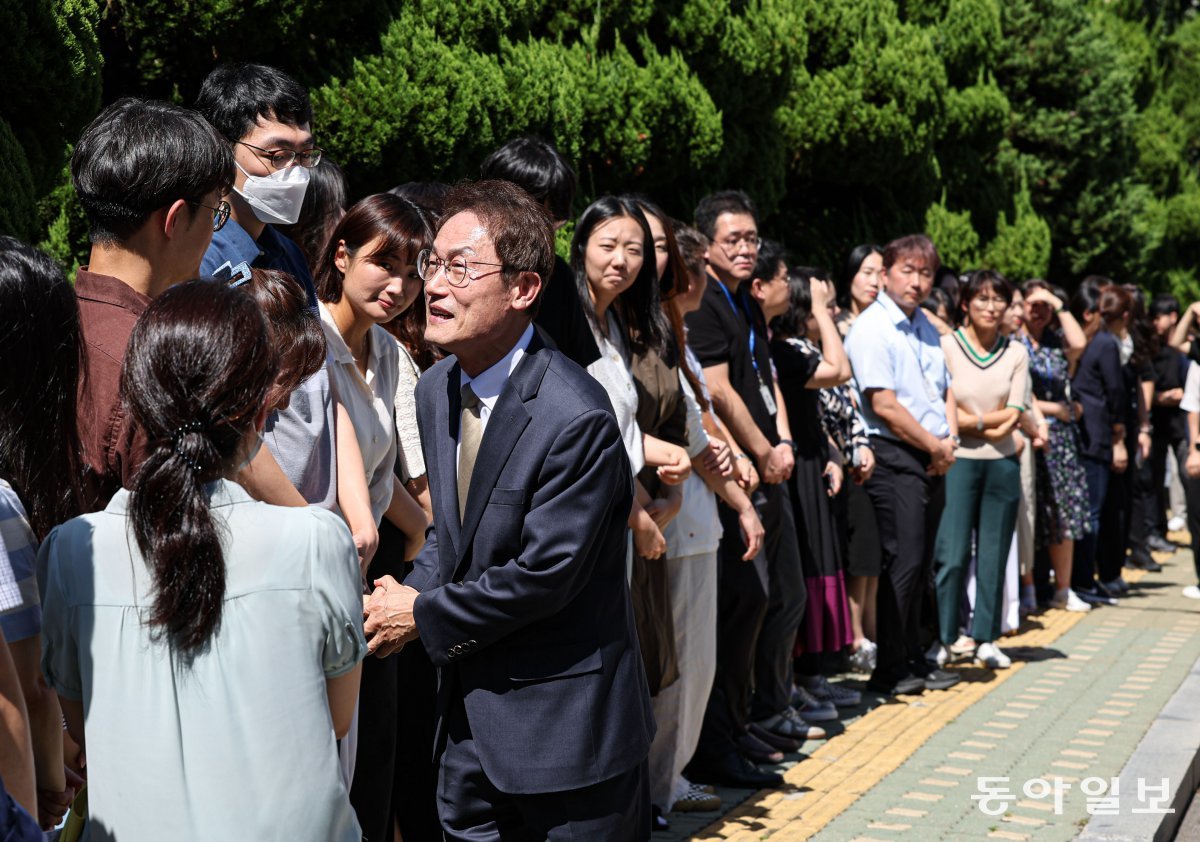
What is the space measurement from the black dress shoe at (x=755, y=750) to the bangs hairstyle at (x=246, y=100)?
3.59m

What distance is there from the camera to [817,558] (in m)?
7.77

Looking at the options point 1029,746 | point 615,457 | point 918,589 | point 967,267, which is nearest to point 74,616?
point 615,457

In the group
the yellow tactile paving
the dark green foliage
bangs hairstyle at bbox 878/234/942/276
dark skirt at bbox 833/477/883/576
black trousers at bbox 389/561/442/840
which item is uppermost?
the dark green foliage

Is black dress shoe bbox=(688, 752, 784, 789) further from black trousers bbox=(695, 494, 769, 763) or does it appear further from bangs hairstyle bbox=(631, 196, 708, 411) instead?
bangs hairstyle bbox=(631, 196, 708, 411)

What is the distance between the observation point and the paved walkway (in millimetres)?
5633

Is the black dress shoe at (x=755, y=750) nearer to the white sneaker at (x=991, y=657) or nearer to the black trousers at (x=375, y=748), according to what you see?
the black trousers at (x=375, y=748)

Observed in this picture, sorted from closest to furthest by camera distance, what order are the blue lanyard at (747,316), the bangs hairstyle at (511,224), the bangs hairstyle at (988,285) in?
the bangs hairstyle at (511,224) < the blue lanyard at (747,316) < the bangs hairstyle at (988,285)

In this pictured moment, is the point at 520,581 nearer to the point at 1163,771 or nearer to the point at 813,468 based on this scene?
Answer: the point at 1163,771

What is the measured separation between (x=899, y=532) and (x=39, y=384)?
6.13 meters

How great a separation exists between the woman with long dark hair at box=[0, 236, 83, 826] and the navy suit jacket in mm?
937

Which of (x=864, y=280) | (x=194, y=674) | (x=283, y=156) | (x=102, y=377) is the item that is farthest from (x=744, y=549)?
(x=194, y=674)

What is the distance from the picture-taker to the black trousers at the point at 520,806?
3215 millimetres

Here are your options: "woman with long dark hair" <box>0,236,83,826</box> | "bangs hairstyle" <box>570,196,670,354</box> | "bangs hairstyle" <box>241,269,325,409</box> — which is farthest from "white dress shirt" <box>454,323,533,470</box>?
"bangs hairstyle" <box>570,196,670,354</box>

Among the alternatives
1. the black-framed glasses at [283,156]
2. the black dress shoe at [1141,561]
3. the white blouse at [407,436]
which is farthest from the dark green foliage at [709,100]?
the black dress shoe at [1141,561]
